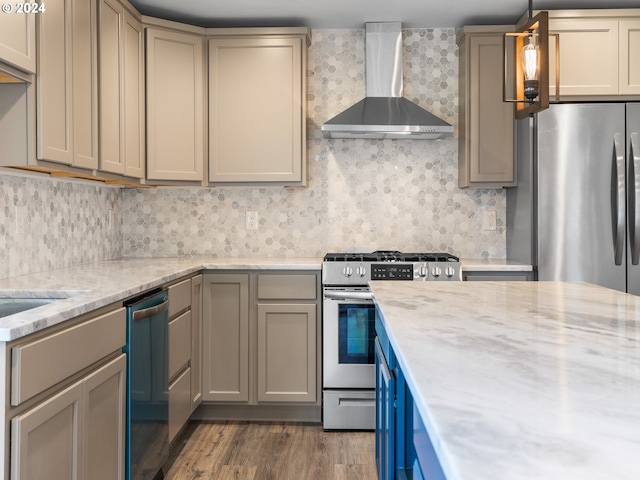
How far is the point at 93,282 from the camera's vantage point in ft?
7.91

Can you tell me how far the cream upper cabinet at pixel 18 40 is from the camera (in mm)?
1931

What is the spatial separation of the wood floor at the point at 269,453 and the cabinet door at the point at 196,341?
21 centimetres

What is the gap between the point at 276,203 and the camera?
4.05 meters

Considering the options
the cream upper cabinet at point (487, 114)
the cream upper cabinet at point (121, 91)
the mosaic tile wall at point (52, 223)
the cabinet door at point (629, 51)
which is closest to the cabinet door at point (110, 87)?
the cream upper cabinet at point (121, 91)

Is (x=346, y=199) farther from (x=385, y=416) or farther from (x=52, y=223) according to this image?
(x=385, y=416)

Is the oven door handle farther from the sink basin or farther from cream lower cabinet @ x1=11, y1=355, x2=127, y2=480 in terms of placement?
the sink basin

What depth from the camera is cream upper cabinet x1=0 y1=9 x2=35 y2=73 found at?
1.93 m

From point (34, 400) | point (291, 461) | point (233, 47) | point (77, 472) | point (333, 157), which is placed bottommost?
point (291, 461)

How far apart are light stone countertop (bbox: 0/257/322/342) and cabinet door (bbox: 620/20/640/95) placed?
2207 mm

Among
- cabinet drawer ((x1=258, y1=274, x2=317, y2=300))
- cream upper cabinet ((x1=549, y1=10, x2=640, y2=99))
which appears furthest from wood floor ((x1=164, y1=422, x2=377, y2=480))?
cream upper cabinet ((x1=549, y1=10, x2=640, y2=99))

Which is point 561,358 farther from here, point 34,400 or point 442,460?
point 34,400

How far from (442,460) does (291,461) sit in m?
2.43

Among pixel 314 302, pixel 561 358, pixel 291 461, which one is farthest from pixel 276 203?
pixel 561 358

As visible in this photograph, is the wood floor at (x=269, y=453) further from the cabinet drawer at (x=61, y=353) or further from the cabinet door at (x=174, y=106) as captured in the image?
the cabinet door at (x=174, y=106)
